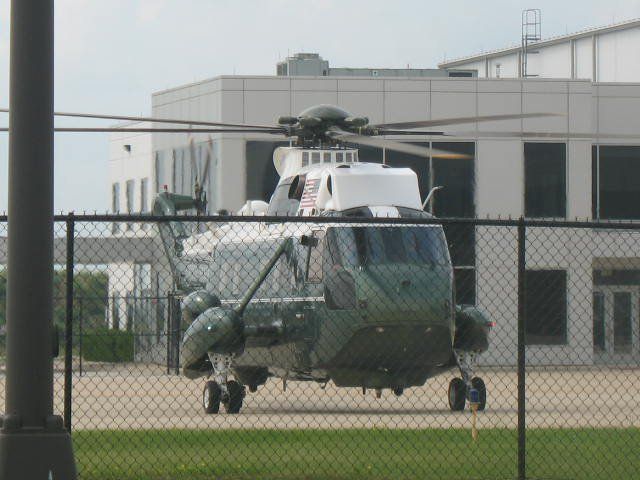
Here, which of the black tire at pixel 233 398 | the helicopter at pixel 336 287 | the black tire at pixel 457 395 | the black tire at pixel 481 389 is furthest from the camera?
the black tire at pixel 457 395

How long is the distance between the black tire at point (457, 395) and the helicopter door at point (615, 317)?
697 inches

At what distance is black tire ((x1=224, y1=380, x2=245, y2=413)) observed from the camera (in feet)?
60.6

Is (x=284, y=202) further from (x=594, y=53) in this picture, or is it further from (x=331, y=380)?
(x=594, y=53)

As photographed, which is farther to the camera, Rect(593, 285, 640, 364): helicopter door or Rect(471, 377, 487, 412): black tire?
Rect(593, 285, 640, 364): helicopter door

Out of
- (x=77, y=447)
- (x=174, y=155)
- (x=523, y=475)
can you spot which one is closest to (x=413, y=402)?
(x=77, y=447)

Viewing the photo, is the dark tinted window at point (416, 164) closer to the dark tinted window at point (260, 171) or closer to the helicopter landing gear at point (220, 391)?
the dark tinted window at point (260, 171)

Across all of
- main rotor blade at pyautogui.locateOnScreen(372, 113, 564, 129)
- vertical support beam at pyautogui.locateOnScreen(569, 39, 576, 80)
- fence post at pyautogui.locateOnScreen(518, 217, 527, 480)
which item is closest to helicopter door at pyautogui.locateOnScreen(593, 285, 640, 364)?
main rotor blade at pyautogui.locateOnScreen(372, 113, 564, 129)

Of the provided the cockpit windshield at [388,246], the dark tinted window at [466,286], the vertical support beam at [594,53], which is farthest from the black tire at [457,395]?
the vertical support beam at [594,53]

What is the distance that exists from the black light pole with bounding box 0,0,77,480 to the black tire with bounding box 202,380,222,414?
1073cm

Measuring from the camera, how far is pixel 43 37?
7621 mm

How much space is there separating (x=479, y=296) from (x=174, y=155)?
10.8 m

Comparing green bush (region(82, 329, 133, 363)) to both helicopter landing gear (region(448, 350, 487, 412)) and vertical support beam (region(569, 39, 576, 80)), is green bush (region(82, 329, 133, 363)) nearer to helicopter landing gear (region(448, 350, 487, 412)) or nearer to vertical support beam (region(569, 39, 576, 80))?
helicopter landing gear (region(448, 350, 487, 412))

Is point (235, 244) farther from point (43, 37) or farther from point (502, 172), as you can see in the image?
point (502, 172)

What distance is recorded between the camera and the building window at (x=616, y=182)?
36781 millimetres
